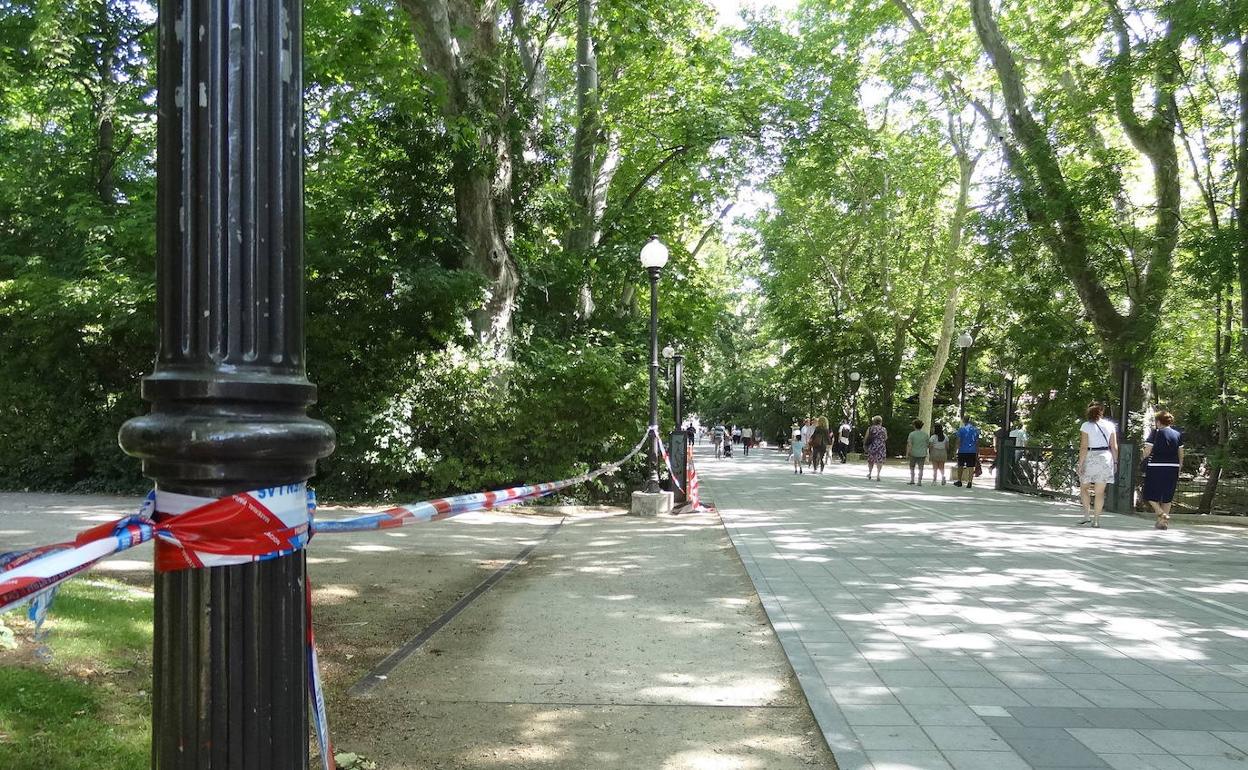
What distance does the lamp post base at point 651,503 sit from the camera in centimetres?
1359

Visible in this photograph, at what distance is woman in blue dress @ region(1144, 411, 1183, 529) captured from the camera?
41.8 ft

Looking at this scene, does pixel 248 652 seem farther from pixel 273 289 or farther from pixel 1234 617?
pixel 1234 617

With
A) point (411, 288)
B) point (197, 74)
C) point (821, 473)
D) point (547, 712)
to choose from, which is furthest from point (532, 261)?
point (197, 74)

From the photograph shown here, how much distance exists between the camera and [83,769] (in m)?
3.48

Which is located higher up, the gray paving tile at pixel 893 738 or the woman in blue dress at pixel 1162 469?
the woman in blue dress at pixel 1162 469

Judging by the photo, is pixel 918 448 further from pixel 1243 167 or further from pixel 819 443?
pixel 1243 167

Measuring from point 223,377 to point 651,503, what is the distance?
12281mm

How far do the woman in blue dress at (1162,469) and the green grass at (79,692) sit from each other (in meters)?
12.8

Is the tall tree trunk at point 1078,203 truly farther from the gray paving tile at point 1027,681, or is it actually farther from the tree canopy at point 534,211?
the gray paving tile at point 1027,681

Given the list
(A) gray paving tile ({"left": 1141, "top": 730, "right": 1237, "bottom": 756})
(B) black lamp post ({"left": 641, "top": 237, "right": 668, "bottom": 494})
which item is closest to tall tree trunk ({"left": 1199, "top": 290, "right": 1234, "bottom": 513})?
(B) black lamp post ({"left": 641, "top": 237, "right": 668, "bottom": 494})

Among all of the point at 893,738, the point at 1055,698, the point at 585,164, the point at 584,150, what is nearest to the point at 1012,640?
the point at 1055,698

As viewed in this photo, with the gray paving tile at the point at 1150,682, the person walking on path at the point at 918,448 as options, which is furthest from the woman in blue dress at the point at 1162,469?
the gray paving tile at the point at 1150,682

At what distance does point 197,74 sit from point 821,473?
24.4 m

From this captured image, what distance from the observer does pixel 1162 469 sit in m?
12.8
